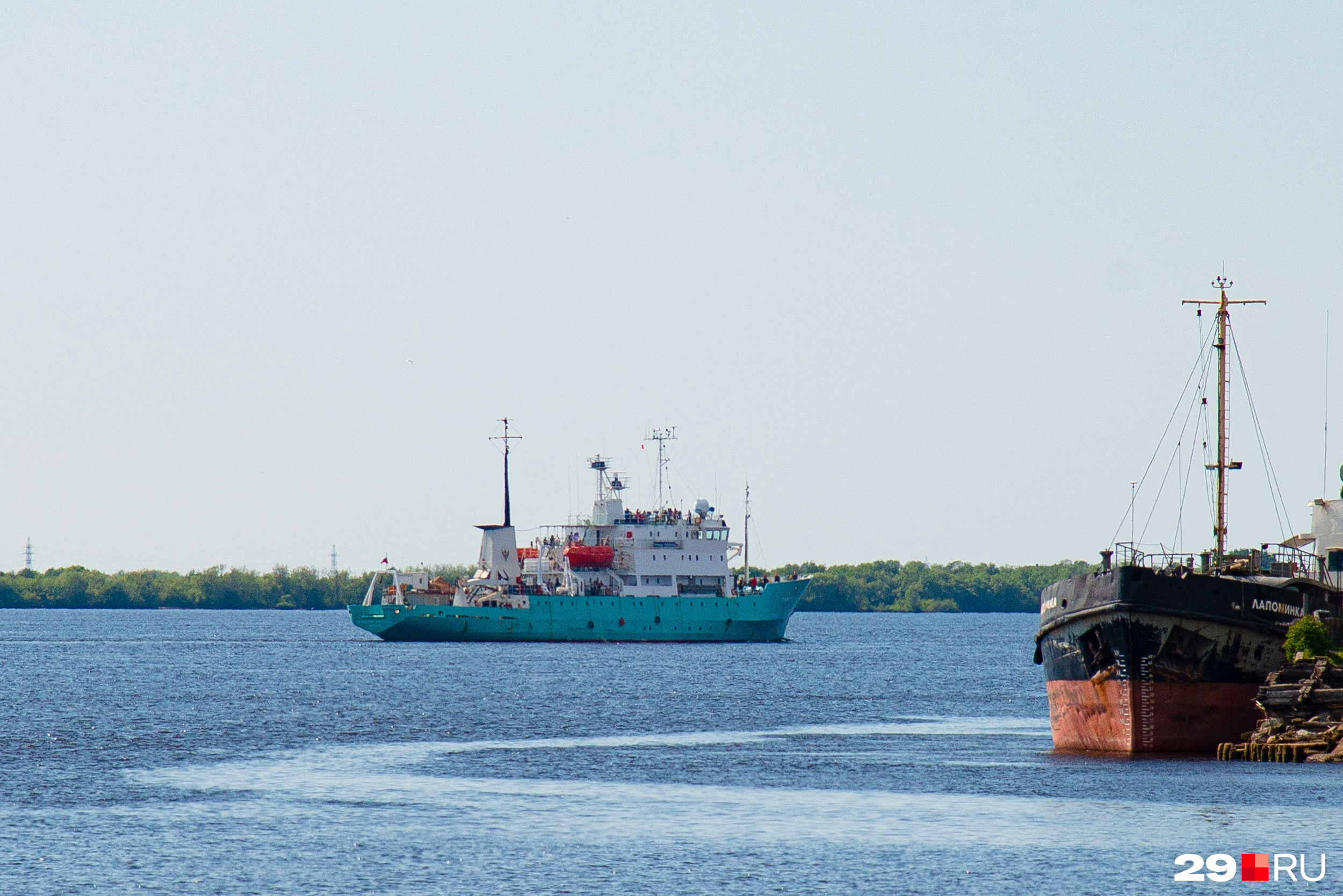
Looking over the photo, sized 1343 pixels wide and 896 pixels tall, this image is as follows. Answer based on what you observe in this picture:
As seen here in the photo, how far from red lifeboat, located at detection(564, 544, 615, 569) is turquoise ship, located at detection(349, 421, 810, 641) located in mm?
70

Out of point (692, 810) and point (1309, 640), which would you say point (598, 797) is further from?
point (1309, 640)

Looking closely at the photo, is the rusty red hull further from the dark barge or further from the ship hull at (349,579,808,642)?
the ship hull at (349,579,808,642)

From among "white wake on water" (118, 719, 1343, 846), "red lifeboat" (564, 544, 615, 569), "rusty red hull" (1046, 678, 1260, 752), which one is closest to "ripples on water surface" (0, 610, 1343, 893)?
"white wake on water" (118, 719, 1343, 846)

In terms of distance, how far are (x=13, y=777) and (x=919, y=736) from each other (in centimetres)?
2553

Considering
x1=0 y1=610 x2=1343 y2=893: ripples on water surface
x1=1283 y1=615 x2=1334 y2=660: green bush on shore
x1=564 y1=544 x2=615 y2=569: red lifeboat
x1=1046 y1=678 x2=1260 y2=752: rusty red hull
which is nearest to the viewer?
x1=0 y1=610 x2=1343 y2=893: ripples on water surface

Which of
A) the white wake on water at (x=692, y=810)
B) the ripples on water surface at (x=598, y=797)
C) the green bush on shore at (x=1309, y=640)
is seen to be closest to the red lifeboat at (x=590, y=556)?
the ripples on water surface at (x=598, y=797)

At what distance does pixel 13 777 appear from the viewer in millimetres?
41406

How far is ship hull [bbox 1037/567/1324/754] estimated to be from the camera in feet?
133

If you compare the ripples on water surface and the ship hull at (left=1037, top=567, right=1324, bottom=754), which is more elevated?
the ship hull at (left=1037, top=567, right=1324, bottom=754)

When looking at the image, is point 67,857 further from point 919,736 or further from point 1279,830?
point 919,736


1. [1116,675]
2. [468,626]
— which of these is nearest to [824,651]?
[468,626]

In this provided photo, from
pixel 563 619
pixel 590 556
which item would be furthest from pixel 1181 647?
pixel 563 619

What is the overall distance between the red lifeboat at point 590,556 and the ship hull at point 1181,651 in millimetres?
73787

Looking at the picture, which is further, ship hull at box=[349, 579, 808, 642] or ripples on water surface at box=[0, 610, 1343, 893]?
ship hull at box=[349, 579, 808, 642]
